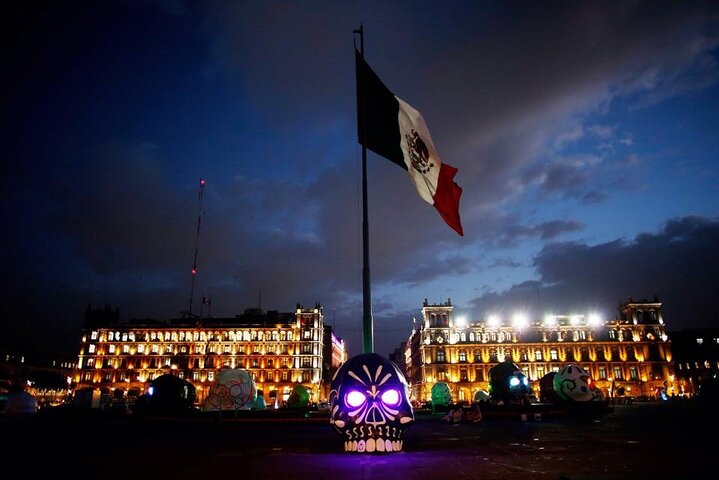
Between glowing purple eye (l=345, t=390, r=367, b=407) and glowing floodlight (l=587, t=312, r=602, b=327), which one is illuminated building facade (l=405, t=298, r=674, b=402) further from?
glowing purple eye (l=345, t=390, r=367, b=407)

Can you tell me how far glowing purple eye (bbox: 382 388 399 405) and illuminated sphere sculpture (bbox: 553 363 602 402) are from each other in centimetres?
2333

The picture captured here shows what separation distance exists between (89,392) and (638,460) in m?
36.3

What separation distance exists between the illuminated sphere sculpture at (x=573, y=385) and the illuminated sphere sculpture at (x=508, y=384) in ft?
6.99

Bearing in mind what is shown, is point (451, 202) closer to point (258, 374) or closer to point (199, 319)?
point (258, 374)

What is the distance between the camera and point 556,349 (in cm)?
8681

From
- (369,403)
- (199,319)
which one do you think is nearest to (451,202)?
(369,403)

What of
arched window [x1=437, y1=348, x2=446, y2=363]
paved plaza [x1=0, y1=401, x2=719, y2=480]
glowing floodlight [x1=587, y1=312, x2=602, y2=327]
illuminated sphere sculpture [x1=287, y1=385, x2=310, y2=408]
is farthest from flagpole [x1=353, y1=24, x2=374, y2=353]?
glowing floodlight [x1=587, y1=312, x2=602, y2=327]

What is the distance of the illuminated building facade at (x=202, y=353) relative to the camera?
83.0 metres

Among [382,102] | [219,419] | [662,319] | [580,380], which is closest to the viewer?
[382,102]

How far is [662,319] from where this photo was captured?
89.3 metres

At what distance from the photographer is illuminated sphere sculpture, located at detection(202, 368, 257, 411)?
27.7 meters

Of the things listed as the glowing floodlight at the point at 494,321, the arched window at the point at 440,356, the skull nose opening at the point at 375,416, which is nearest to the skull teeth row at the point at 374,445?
the skull nose opening at the point at 375,416

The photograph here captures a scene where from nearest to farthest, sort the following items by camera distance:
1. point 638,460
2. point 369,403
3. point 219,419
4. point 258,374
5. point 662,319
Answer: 1. point 638,460
2. point 369,403
3. point 219,419
4. point 258,374
5. point 662,319

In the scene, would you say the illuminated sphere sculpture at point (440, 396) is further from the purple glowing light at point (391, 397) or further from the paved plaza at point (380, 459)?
the purple glowing light at point (391, 397)
